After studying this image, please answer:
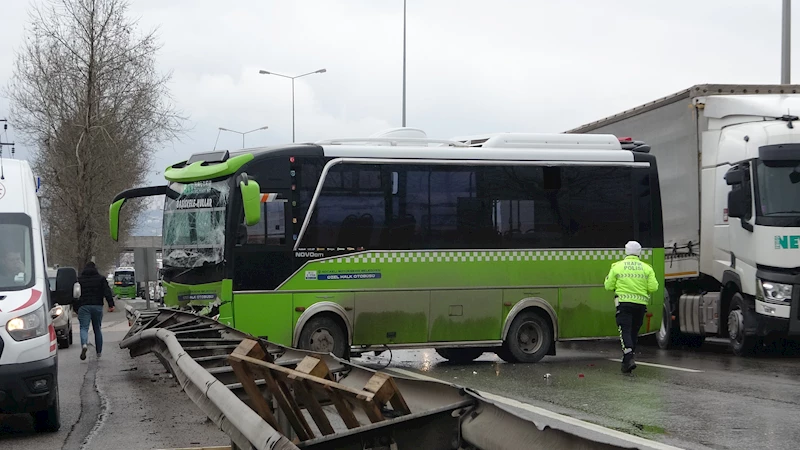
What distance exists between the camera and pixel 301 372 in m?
5.73

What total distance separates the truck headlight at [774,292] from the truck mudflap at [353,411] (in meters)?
10.5

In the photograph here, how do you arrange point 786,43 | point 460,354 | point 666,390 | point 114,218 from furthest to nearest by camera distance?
1. point 786,43
2. point 460,354
3. point 114,218
4. point 666,390

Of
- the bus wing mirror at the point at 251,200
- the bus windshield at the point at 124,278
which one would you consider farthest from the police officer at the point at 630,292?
the bus windshield at the point at 124,278

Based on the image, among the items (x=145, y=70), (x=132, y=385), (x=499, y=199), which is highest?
(x=145, y=70)

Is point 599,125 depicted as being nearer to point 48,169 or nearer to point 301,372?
point 301,372

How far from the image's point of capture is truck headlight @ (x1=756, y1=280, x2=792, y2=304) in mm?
15883

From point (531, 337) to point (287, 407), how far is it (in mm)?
10086

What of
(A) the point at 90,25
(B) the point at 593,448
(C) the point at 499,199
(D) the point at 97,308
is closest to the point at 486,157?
(C) the point at 499,199

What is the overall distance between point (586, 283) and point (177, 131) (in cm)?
3669

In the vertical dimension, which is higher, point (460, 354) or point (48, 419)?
point (48, 419)

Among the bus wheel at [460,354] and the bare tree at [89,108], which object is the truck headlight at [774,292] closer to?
the bus wheel at [460,354]

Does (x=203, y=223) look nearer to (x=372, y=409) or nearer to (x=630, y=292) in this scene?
(x=630, y=292)

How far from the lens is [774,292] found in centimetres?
1602

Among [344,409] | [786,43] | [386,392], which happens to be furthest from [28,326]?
[786,43]
